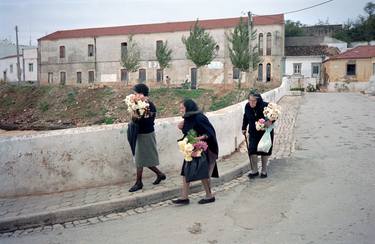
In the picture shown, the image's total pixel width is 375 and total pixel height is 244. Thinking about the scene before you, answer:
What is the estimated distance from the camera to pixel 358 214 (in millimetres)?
5410

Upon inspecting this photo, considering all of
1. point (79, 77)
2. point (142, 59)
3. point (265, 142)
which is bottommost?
point (265, 142)

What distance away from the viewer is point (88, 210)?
227 inches

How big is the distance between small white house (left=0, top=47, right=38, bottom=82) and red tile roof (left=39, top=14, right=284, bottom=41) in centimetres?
493

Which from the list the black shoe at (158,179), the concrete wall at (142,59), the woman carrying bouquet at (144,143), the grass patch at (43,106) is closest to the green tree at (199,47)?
the concrete wall at (142,59)

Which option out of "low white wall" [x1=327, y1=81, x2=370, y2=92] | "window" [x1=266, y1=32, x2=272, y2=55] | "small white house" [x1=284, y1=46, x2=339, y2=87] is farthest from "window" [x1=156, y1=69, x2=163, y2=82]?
"low white wall" [x1=327, y1=81, x2=370, y2=92]

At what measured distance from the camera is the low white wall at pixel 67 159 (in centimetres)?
631

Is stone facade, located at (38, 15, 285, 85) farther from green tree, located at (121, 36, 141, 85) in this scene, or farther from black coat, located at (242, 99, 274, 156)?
black coat, located at (242, 99, 274, 156)

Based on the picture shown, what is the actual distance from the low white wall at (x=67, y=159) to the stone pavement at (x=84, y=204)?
0.19 metres

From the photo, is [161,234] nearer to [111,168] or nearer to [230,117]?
[111,168]

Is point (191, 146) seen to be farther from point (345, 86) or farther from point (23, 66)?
point (23, 66)

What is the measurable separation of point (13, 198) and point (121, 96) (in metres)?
37.3

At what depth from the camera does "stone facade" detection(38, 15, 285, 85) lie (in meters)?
50.8

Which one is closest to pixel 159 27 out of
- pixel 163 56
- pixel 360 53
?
pixel 163 56

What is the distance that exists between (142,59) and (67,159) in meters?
50.6
